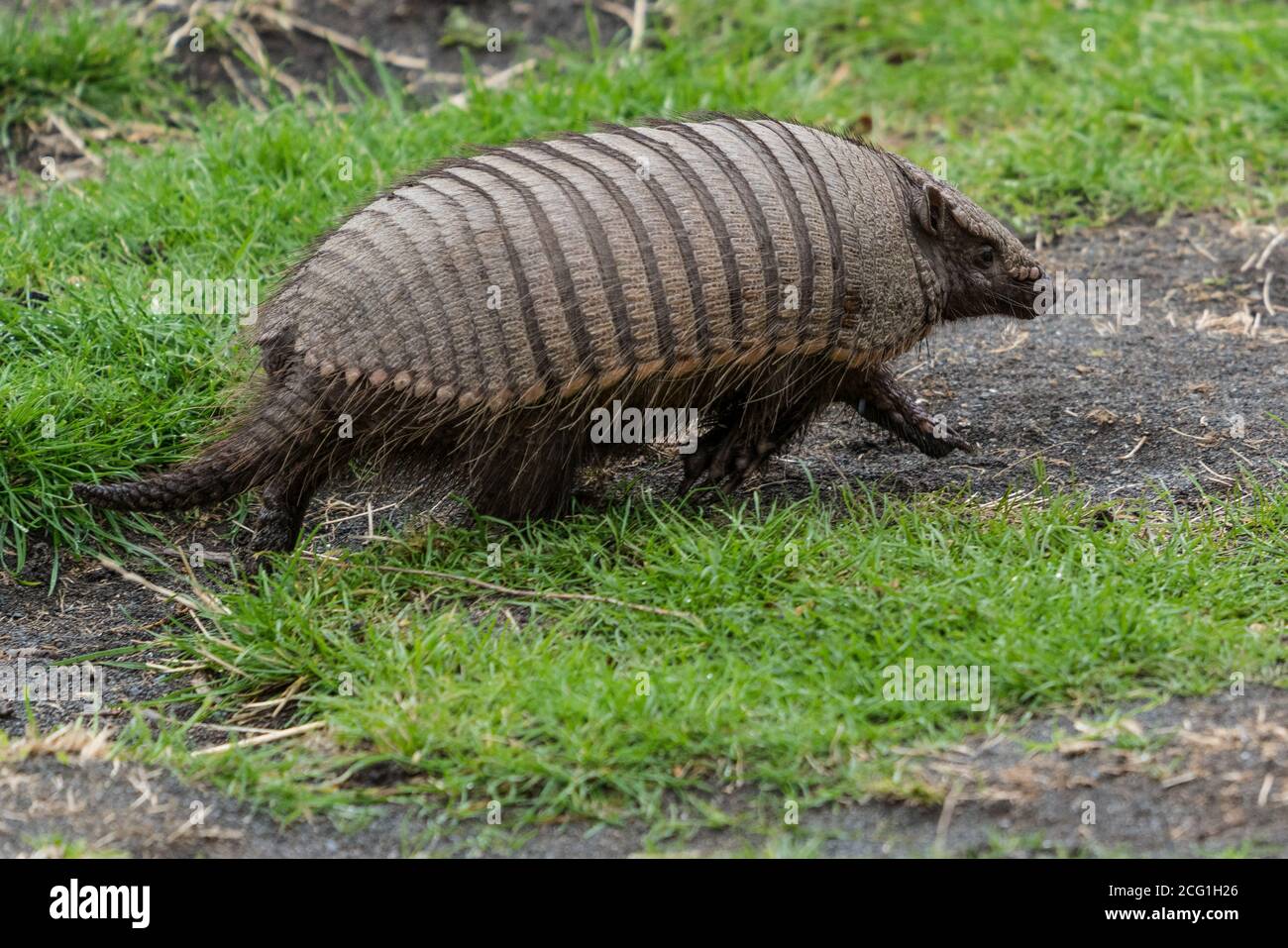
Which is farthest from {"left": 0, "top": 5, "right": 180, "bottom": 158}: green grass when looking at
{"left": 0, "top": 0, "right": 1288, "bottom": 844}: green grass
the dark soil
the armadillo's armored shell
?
the dark soil

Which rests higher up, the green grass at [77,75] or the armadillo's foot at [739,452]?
the green grass at [77,75]

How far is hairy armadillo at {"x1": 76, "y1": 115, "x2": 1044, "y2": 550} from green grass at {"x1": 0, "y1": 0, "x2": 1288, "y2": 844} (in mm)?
390

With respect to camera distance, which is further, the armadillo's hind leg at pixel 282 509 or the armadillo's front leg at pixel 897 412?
the armadillo's front leg at pixel 897 412

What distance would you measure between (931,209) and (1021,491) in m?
1.12

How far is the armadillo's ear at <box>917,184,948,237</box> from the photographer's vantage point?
227 inches

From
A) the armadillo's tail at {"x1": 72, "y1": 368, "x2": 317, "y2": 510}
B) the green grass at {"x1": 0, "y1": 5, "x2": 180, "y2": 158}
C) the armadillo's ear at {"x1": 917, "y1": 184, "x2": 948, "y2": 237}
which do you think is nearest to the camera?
the armadillo's tail at {"x1": 72, "y1": 368, "x2": 317, "y2": 510}

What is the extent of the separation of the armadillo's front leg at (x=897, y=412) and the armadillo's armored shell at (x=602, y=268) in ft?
1.12

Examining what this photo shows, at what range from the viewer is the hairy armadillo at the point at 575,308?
5066 mm

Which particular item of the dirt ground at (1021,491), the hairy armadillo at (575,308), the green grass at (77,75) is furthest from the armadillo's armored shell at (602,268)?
the green grass at (77,75)

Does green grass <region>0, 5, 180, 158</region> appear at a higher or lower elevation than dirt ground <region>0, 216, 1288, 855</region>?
higher

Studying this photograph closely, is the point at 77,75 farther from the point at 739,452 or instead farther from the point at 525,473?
the point at 739,452

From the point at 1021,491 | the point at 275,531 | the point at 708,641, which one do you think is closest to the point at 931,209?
the point at 1021,491

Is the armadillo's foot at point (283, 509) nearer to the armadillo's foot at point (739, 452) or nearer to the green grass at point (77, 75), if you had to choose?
the armadillo's foot at point (739, 452)

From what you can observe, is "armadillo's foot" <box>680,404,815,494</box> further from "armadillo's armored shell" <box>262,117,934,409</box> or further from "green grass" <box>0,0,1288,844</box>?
"armadillo's armored shell" <box>262,117,934,409</box>
